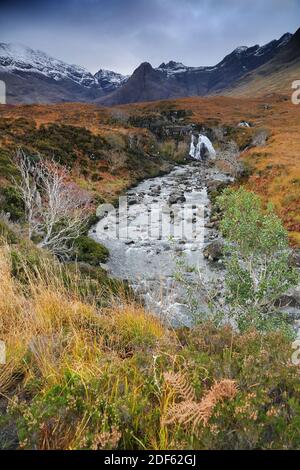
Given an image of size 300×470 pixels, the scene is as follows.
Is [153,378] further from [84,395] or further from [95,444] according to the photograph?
[95,444]

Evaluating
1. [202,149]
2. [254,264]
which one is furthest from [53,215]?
[202,149]

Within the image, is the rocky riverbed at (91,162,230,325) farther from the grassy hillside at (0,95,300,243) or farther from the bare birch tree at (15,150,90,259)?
the grassy hillside at (0,95,300,243)

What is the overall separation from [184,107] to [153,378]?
68.7 m

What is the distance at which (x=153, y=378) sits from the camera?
300 centimetres

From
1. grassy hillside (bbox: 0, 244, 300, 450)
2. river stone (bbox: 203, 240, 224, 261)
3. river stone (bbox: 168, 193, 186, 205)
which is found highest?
grassy hillside (bbox: 0, 244, 300, 450)

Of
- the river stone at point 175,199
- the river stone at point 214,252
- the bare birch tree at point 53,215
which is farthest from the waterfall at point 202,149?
the river stone at point 214,252

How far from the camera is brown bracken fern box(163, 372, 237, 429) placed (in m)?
2.47

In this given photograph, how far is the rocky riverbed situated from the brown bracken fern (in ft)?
9.16

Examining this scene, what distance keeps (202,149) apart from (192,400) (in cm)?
4739

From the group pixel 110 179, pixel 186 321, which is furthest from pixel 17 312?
pixel 110 179

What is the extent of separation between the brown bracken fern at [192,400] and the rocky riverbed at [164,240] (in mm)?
2790

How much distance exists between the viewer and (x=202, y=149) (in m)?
47.8

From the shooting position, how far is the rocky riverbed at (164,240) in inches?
452

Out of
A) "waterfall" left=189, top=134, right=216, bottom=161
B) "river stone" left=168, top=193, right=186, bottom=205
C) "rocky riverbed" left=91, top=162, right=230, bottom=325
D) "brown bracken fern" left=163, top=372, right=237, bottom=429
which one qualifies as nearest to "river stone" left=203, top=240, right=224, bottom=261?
"rocky riverbed" left=91, top=162, right=230, bottom=325
